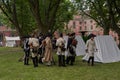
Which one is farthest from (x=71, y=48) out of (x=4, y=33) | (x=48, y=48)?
(x=4, y=33)

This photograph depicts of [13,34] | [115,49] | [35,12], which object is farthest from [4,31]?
[115,49]

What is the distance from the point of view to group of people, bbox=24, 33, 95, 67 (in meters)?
18.5

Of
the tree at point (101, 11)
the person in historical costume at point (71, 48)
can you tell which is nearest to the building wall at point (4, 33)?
the tree at point (101, 11)

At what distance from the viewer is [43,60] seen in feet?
63.9

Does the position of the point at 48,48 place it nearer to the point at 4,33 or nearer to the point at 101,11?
the point at 101,11

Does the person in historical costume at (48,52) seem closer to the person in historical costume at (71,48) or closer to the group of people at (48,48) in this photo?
the group of people at (48,48)

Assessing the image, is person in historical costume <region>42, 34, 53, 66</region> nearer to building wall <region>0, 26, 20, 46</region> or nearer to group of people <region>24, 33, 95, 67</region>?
group of people <region>24, 33, 95, 67</region>

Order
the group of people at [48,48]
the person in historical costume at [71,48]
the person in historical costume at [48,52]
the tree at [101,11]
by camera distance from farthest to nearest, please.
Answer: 1. the tree at [101,11]
2. the person in historical costume at [71,48]
3. the person in historical costume at [48,52]
4. the group of people at [48,48]

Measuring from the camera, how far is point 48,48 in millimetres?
19281

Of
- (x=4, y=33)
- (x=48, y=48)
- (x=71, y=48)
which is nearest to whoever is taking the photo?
(x=48, y=48)

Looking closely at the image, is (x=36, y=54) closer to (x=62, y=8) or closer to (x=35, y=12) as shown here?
(x=35, y=12)

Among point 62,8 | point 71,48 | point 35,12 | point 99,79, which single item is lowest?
point 99,79

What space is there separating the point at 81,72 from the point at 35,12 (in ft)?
43.9

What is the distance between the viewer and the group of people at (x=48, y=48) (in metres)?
18.5
